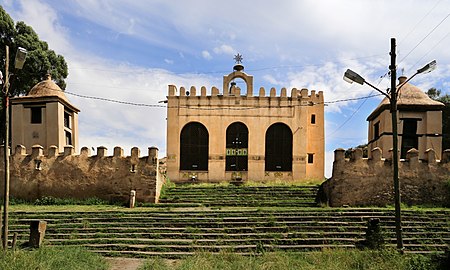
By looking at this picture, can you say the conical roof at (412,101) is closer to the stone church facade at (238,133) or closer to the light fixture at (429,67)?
the stone church facade at (238,133)

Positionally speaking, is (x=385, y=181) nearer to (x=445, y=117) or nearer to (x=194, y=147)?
(x=194, y=147)

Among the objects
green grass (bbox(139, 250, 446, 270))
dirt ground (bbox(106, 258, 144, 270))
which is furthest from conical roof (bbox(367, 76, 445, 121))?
dirt ground (bbox(106, 258, 144, 270))

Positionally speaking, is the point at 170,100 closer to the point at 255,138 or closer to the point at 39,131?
the point at 255,138

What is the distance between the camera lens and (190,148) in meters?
30.3

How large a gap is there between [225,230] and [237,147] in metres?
16.6

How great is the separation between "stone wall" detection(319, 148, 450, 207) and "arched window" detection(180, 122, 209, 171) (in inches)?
509

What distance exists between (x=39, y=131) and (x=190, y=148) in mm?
10877

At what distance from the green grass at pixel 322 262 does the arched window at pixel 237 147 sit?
19310mm

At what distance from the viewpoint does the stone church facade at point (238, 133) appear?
29969 millimetres

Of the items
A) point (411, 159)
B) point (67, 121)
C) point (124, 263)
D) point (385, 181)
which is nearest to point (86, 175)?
point (67, 121)

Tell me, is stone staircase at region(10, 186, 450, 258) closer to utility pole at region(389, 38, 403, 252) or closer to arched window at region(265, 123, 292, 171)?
utility pole at region(389, 38, 403, 252)

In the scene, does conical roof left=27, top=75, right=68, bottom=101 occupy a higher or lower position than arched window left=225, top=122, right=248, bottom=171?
higher

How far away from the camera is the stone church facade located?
2997 cm

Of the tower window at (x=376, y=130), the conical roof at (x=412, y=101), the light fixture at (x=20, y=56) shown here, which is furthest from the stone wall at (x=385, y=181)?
the light fixture at (x=20, y=56)
